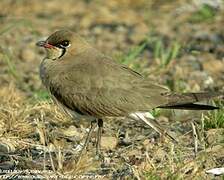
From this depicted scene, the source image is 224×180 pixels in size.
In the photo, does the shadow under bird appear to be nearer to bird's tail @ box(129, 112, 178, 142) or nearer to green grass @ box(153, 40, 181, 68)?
bird's tail @ box(129, 112, 178, 142)

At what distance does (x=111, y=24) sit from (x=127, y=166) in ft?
15.2

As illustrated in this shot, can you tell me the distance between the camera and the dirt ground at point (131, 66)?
464 centimetres

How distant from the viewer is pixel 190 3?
9.47 meters

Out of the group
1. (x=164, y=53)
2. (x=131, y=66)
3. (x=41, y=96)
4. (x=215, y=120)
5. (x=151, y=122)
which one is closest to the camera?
(x=151, y=122)

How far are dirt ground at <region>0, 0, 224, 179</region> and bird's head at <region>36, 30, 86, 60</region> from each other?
0.55m

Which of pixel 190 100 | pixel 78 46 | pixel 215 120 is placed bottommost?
pixel 215 120

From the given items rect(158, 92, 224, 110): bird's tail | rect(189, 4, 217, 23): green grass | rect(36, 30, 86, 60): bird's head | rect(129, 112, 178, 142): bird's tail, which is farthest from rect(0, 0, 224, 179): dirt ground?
rect(36, 30, 86, 60): bird's head

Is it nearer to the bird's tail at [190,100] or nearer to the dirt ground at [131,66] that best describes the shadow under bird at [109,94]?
the bird's tail at [190,100]

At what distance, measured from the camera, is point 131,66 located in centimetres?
688

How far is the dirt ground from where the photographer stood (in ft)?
15.2

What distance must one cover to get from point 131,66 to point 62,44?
4.88 feet

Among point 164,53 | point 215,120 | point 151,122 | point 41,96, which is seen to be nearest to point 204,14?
point 164,53

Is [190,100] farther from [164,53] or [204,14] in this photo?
[204,14]

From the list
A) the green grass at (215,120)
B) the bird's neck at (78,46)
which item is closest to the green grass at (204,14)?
the green grass at (215,120)
